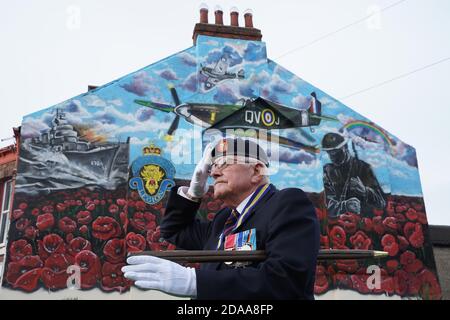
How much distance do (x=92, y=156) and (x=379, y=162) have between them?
301 inches

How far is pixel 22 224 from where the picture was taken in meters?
10.6

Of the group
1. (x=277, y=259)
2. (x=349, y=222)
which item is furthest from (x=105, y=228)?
(x=277, y=259)

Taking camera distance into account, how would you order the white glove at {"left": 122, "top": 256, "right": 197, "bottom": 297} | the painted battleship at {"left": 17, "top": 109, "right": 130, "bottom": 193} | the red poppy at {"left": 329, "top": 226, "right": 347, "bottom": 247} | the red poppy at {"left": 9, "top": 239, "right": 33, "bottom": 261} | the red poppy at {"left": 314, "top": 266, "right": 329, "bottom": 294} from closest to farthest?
the white glove at {"left": 122, "top": 256, "right": 197, "bottom": 297} < the red poppy at {"left": 9, "top": 239, "right": 33, "bottom": 261} < the painted battleship at {"left": 17, "top": 109, "right": 130, "bottom": 193} < the red poppy at {"left": 314, "top": 266, "right": 329, "bottom": 294} < the red poppy at {"left": 329, "top": 226, "right": 347, "bottom": 247}

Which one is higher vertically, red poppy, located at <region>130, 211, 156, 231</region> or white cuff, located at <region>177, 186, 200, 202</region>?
red poppy, located at <region>130, 211, 156, 231</region>

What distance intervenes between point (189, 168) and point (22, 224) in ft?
13.0

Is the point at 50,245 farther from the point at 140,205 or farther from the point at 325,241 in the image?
the point at 325,241

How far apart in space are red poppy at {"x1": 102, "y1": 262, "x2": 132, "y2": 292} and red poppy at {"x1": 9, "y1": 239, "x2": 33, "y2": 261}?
165 centimetres

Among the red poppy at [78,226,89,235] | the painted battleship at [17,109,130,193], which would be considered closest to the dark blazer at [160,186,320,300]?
the red poppy at [78,226,89,235]

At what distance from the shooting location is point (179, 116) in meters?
12.1

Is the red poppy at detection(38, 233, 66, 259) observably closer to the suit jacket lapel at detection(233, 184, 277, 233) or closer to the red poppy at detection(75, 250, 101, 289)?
the red poppy at detection(75, 250, 101, 289)

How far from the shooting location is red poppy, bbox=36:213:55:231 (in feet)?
35.1

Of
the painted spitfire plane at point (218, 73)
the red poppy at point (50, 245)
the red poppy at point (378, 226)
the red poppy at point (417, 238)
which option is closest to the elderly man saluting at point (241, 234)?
the red poppy at point (50, 245)
